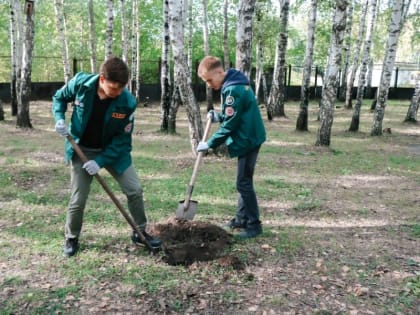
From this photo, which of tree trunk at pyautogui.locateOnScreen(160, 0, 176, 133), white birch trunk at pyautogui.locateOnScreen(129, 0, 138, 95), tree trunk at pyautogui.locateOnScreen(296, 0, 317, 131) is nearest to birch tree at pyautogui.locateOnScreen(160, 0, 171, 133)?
tree trunk at pyautogui.locateOnScreen(160, 0, 176, 133)

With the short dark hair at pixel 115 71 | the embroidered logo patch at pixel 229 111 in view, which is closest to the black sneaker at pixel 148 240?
the embroidered logo patch at pixel 229 111

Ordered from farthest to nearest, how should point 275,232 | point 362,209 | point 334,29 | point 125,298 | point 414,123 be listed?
point 414,123, point 334,29, point 362,209, point 275,232, point 125,298

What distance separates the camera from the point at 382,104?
38.5 feet

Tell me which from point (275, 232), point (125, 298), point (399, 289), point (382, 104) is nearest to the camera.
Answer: point (125, 298)

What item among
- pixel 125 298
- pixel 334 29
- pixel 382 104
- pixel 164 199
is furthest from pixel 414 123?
pixel 125 298

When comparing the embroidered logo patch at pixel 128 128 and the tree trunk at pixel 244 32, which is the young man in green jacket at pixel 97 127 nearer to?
the embroidered logo patch at pixel 128 128

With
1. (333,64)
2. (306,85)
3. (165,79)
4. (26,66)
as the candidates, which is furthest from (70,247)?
(306,85)

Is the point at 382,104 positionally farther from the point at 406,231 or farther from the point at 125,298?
the point at 125,298

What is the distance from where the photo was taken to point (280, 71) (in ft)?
48.8

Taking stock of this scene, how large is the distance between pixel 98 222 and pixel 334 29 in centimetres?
686

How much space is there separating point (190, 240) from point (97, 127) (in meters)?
1.55

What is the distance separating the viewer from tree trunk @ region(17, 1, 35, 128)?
10094mm

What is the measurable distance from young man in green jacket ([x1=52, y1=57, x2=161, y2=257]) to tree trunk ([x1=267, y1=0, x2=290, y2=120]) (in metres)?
10.8

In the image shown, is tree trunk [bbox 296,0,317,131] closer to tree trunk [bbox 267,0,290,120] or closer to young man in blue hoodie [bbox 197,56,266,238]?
tree trunk [bbox 267,0,290,120]
